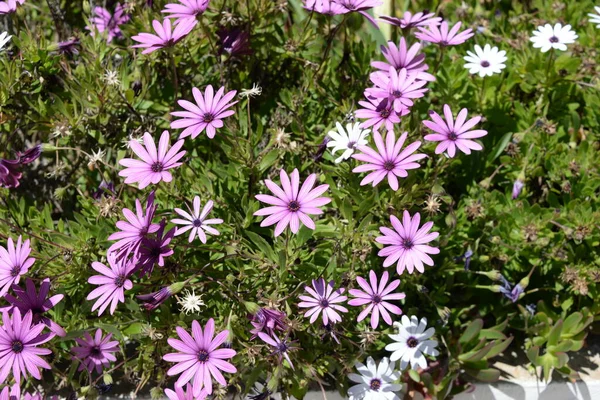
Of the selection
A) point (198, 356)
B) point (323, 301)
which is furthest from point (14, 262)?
point (323, 301)

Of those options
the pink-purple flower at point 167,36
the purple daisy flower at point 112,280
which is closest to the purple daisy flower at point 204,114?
the pink-purple flower at point 167,36

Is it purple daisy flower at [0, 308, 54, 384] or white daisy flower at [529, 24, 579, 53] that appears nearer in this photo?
purple daisy flower at [0, 308, 54, 384]

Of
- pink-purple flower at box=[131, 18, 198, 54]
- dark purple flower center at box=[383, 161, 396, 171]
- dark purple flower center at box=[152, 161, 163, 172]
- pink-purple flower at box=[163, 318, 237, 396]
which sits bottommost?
pink-purple flower at box=[163, 318, 237, 396]

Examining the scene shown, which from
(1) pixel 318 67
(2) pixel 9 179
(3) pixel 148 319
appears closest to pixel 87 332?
(3) pixel 148 319

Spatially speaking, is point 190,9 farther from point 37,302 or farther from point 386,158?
point 37,302

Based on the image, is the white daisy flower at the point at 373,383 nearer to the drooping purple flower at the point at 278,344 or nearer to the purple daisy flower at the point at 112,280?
the drooping purple flower at the point at 278,344

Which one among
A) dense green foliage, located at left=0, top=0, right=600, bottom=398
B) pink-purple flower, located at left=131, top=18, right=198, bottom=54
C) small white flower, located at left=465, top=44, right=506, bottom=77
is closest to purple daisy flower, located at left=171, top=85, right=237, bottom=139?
dense green foliage, located at left=0, top=0, right=600, bottom=398

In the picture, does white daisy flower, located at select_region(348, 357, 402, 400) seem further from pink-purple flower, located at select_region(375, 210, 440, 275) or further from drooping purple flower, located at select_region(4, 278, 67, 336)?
drooping purple flower, located at select_region(4, 278, 67, 336)
